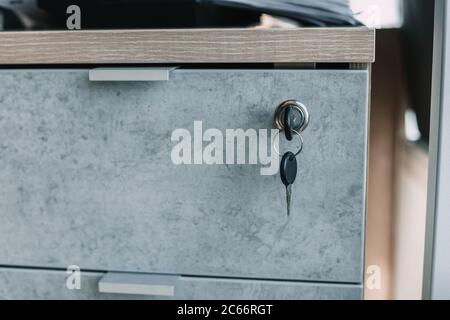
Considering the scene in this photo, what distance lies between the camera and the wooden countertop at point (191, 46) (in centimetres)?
52

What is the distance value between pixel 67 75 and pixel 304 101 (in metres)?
0.23

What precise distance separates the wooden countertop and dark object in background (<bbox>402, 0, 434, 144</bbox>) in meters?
0.29

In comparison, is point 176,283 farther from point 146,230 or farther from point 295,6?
point 295,6

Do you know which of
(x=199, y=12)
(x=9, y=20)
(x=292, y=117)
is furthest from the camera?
(x=9, y=20)

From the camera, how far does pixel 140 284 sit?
1.85 feet

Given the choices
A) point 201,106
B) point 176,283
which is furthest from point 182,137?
point 176,283

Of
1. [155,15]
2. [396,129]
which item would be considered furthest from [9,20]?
[396,129]

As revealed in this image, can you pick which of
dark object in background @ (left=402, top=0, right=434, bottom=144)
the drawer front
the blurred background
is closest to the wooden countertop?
the drawer front

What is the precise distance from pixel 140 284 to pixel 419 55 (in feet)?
1.61

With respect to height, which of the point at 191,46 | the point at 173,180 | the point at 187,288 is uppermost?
the point at 191,46

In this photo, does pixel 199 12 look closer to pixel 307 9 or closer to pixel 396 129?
pixel 307 9

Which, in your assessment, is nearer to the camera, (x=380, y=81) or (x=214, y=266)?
(x=214, y=266)

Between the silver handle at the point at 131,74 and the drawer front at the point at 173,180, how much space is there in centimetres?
2

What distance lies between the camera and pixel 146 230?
1.88ft
